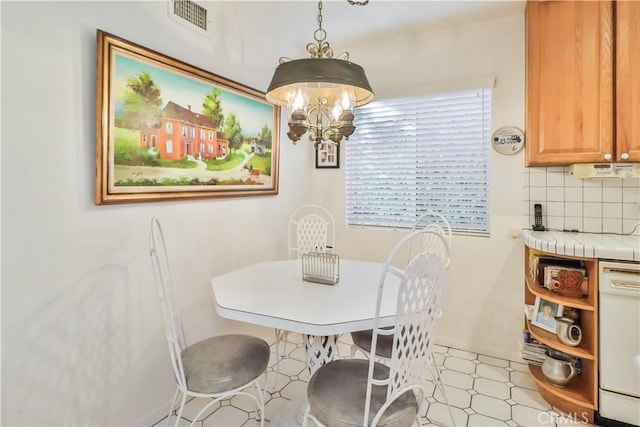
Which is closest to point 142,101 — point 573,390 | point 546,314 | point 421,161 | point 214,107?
point 214,107

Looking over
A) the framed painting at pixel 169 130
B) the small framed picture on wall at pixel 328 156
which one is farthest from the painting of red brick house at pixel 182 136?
the small framed picture on wall at pixel 328 156

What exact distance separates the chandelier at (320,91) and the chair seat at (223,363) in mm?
1065

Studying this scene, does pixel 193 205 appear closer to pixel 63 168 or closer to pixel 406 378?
pixel 63 168

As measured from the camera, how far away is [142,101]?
1.77 meters

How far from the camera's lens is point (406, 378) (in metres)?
1.25

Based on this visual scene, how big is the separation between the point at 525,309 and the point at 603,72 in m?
1.61

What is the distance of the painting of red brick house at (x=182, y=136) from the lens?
72.9 inches

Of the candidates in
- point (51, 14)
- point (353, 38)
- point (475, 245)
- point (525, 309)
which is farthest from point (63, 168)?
point (525, 309)

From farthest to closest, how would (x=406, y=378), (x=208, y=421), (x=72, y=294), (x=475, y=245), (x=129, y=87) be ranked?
(x=475, y=245) → (x=208, y=421) → (x=129, y=87) → (x=72, y=294) → (x=406, y=378)

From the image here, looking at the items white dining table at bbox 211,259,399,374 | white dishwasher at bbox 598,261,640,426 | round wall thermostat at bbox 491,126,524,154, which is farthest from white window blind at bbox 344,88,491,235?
white dining table at bbox 211,259,399,374

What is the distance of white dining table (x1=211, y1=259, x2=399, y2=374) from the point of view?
134cm

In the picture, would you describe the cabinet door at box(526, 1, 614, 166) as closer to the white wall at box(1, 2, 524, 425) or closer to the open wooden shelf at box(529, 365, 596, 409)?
the white wall at box(1, 2, 524, 425)

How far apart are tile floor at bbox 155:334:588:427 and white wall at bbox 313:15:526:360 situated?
0.25 meters

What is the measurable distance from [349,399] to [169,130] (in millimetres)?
1639
